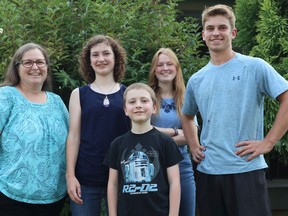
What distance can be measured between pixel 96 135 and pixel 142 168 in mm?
462

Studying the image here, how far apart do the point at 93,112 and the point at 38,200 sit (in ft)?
2.39

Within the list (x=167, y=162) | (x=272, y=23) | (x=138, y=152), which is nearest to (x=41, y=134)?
(x=138, y=152)

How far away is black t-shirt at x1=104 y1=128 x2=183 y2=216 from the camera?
309 centimetres

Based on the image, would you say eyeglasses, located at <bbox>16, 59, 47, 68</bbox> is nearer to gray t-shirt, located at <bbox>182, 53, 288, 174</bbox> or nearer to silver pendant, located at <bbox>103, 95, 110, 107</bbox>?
silver pendant, located at <bbox>103, 95, 110, 107</bbox>

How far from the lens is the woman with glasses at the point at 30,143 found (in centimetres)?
319

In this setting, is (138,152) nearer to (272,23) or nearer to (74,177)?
(74,177)

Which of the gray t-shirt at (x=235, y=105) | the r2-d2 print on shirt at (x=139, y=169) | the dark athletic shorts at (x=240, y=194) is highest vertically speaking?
the gray t-shirt at (x=235, y=105)

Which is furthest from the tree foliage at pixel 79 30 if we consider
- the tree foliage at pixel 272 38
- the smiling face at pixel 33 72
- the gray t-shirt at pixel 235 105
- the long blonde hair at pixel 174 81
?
the tree foliage at pixel 272 38

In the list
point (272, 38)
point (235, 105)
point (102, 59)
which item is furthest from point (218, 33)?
point (272, 38)

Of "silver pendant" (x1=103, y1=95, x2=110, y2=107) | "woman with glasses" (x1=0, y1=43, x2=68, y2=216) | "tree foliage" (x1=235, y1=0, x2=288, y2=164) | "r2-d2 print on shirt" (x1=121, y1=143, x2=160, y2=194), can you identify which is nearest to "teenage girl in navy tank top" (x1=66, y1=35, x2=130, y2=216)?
"silver pendant" (x1=103, y1=95, x2=110, y2=107)

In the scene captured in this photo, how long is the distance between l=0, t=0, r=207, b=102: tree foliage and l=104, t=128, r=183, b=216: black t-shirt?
948mm

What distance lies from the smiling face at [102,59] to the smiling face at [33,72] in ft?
1.21

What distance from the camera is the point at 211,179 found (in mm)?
3262

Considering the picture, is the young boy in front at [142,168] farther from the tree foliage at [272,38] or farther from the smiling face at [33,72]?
the tree foliage at [272,38]
